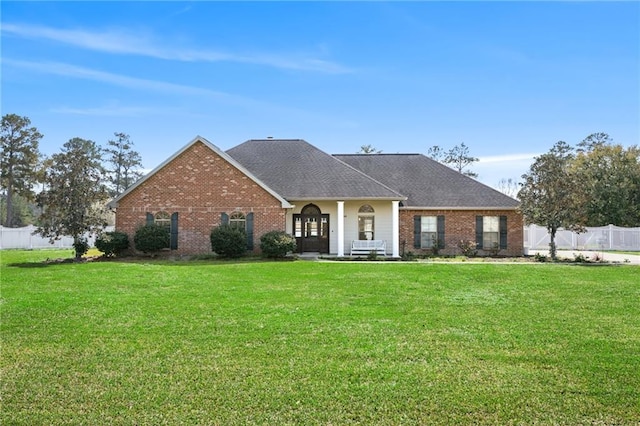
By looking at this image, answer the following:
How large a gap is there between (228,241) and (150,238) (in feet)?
12.4

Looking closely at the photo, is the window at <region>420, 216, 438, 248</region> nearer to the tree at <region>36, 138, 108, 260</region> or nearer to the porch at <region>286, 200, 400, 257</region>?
the porch at <region>286, 200, 400, 257</region>

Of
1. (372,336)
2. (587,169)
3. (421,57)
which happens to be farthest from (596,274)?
(587,169)

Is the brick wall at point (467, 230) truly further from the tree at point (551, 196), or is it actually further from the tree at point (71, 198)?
the tree at point (71, 198)

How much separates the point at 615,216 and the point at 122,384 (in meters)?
39.8

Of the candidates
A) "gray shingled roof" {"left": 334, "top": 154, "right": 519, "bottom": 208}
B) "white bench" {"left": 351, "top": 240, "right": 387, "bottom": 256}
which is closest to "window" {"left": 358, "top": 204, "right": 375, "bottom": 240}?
"white bench" {"left": 351, "top": 240, "right": 387, "bottom": 256}

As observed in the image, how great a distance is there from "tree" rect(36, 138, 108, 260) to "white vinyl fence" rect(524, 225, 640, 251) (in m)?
25.3

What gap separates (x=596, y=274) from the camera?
1530 cm

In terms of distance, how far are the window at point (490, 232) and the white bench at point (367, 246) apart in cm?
549

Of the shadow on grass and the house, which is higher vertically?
the house

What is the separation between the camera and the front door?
23.5m

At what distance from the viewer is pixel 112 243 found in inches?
813

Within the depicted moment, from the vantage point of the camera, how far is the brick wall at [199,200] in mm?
21578

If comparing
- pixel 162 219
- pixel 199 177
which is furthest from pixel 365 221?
pixel 162 219

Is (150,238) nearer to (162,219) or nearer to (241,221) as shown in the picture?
(162,219)
